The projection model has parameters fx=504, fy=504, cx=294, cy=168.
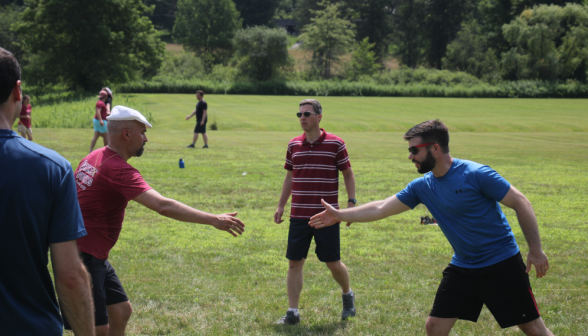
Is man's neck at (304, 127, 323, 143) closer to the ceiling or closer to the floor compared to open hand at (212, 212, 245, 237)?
closer to the ceiling

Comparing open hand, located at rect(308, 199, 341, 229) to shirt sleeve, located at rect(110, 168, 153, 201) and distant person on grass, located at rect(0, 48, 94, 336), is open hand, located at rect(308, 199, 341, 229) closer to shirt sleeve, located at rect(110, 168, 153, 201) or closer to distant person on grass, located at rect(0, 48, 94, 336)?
shirt sleeve, located at rect(110, 168, 153, 201)

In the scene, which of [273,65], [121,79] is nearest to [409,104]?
[273,65]

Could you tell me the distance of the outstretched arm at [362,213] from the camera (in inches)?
179

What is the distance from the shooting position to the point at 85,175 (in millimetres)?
4074

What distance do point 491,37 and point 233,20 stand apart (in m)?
55.4

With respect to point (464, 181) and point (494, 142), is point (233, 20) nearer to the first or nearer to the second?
point (494, 142)

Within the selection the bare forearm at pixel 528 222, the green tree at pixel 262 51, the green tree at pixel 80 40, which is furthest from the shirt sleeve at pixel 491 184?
the green tree at pixel 262 51

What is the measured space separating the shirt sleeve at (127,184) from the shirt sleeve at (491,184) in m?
2.66

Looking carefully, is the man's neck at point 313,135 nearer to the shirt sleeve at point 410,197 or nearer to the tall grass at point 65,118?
the shirt sleeve at point 410,197

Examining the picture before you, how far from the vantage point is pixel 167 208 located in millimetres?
3928

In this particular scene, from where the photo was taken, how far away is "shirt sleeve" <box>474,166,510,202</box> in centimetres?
397

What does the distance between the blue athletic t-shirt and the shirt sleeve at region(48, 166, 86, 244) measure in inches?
115

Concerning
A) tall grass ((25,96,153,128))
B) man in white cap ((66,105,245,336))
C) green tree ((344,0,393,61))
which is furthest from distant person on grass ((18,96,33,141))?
green tree ((344,0,393,61))

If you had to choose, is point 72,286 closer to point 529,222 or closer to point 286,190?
point 529,222
